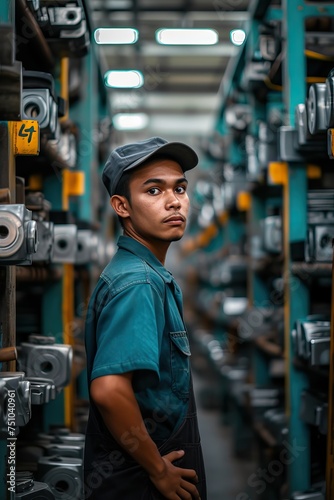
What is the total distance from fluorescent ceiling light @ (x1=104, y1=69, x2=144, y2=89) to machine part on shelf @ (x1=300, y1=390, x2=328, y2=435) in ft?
22.3

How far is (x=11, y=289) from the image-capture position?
7.88 feet

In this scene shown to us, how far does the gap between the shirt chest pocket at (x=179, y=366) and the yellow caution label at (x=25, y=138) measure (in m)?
0.89

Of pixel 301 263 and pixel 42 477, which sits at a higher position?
pixel 301 263

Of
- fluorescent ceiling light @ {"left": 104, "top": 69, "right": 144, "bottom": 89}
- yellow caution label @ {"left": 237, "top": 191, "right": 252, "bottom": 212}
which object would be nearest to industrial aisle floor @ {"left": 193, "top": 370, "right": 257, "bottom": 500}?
yellow caution label @ {"left": 237, "top": 191, "right": 252, "bottom": 212}

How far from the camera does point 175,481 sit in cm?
200

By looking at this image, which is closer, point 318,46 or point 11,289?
point 11,289

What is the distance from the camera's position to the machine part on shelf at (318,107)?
2848mm

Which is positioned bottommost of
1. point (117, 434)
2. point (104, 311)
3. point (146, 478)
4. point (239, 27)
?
point (146, 478)

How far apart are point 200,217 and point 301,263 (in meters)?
6.07

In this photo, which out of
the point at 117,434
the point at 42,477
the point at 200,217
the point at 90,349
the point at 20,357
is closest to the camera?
the point at 117,434

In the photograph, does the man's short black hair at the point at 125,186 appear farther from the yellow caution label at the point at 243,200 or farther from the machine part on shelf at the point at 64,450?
the yellow caution label at the point at 243,200

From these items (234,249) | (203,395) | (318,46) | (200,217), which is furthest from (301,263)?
(200,217)

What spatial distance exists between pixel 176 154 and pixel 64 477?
56.7 inches

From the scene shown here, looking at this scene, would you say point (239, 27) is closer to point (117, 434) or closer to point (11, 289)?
point (11, 289)
